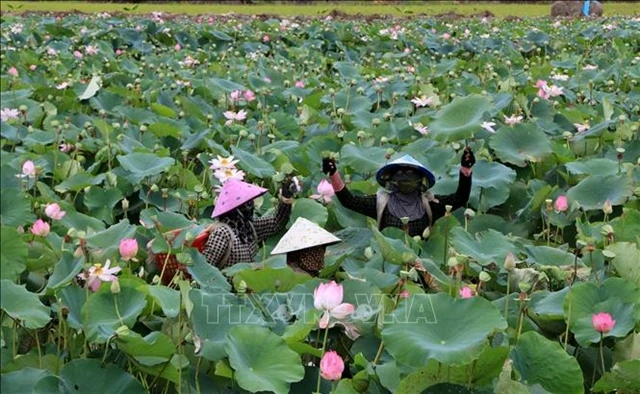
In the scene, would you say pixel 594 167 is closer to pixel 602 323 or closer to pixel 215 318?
pixel 602 323

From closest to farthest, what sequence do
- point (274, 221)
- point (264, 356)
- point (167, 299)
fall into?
point (264, 356), point (167, 299), point (274, 221)

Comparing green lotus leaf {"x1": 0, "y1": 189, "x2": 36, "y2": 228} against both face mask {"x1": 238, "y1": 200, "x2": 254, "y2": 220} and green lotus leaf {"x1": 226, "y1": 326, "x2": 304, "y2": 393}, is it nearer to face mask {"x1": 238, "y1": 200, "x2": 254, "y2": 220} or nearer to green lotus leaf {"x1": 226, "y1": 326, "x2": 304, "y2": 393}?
face mask {"x1": 238, "y1": 200, "x2": 254, "y2": 220}

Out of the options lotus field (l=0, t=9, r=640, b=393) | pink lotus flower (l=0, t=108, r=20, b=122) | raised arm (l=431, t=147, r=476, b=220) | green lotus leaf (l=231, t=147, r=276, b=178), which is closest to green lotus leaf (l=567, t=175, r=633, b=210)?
lotus field (l=0, t=9, r=640, b=393)

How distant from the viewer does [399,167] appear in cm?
230

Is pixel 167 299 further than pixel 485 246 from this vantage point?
No

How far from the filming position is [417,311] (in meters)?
1.44

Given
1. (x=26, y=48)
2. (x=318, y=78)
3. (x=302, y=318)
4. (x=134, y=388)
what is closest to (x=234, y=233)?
(x=302, y=318)

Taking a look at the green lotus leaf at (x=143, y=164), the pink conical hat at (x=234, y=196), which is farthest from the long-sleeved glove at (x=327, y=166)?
the green lotus leaf at (x=143, y=164)

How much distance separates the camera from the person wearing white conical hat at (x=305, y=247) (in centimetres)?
195

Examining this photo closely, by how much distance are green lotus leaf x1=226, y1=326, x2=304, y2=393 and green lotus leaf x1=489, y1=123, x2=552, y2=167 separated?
159 cm

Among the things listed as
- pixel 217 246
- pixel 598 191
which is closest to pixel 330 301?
pixel 217 246

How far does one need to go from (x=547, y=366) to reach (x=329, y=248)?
0.93 meters

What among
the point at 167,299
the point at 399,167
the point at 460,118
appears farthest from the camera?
the point at 460,118

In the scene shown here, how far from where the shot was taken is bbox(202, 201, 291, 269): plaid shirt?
79.4 inches
